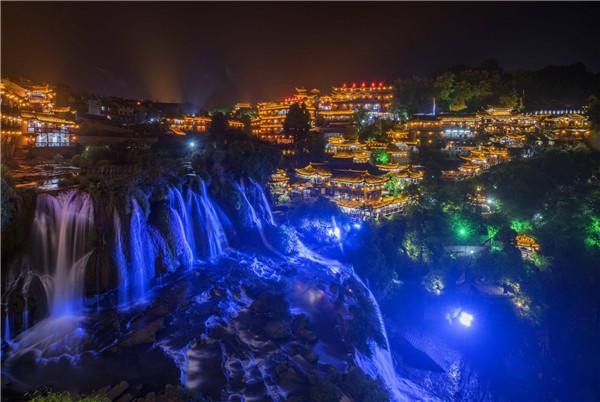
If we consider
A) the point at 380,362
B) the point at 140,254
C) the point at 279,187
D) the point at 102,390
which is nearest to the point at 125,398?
the point at 102,390

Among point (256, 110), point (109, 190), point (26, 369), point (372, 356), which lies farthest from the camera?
point (256, 110)

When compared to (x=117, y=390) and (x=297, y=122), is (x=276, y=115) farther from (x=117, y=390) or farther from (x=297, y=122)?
(x=117, y=390)

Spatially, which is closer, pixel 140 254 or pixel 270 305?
pixel 270 305

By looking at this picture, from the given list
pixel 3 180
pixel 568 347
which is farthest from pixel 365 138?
pixel 3 180

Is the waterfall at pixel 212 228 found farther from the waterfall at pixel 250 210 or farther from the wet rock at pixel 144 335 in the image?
the wet rock at pixel 144 335

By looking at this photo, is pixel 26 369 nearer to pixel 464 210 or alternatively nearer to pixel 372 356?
pixel 372 356

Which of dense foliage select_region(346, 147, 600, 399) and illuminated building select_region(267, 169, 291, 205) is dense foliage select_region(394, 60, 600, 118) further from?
illuminated building select_region(267, 169, 291, 205)
